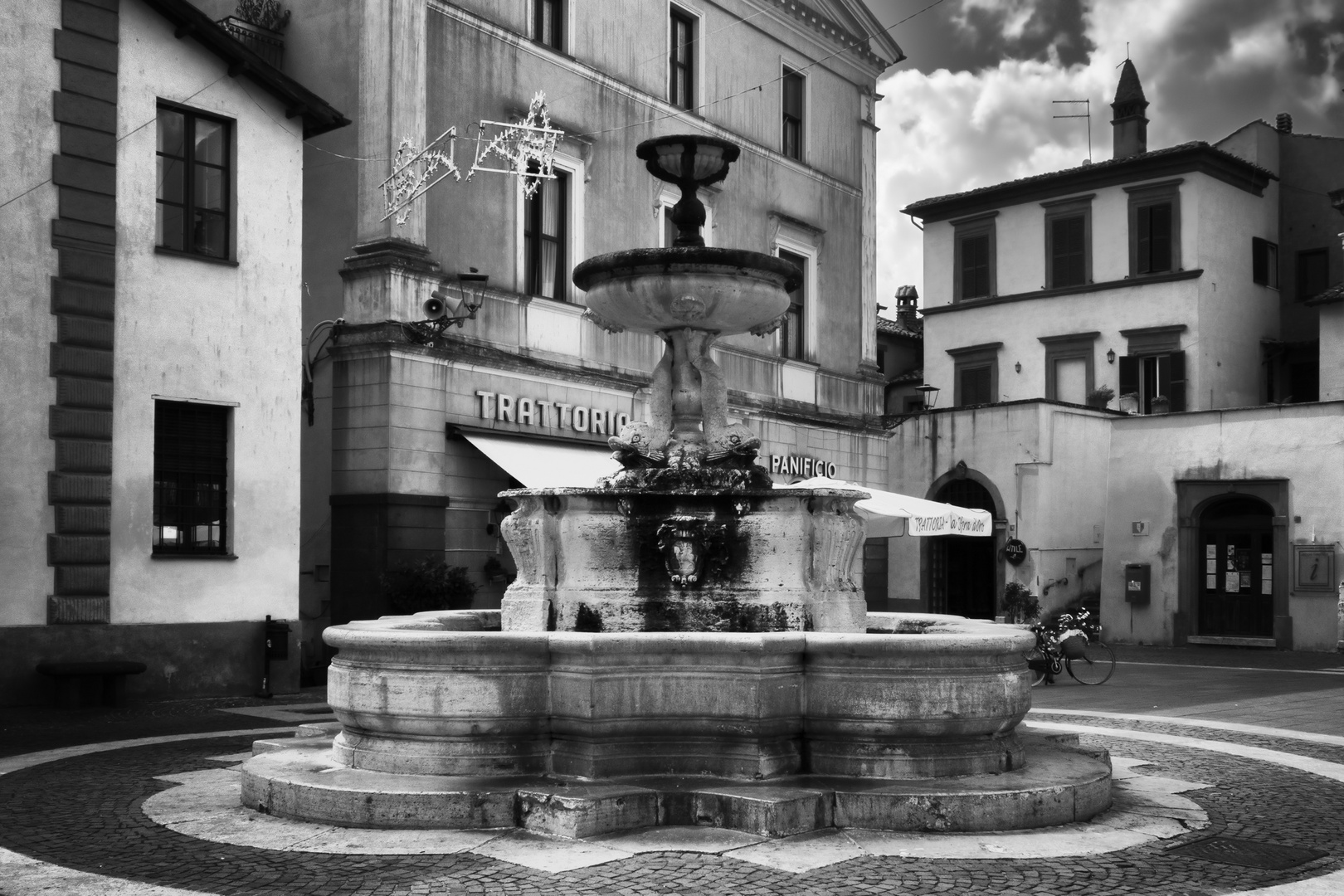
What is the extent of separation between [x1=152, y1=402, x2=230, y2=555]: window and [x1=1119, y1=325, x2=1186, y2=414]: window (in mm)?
23964

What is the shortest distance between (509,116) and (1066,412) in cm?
1437

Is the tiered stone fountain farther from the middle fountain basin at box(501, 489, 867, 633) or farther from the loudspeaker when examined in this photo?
the loudspeaker

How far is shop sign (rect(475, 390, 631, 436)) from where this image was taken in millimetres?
19750

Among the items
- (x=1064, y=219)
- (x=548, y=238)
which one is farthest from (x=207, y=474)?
(x=1064, y=219)

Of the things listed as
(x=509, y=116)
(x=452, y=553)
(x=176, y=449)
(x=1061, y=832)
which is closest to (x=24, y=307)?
(x=176, y=449)

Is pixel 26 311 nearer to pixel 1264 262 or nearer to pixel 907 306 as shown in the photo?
pixel 1264 262

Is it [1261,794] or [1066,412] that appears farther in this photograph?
[1066,412]

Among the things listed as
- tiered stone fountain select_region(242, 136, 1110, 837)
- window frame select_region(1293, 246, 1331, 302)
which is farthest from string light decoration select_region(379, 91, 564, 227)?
window frame select_region(1293, 246, 1331, 302)

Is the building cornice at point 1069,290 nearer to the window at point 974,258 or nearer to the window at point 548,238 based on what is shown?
the window at point 974,258

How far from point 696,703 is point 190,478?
9.69 m

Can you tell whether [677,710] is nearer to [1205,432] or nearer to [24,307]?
[24,307]

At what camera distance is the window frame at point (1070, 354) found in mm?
35375

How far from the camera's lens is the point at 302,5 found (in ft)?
64.9

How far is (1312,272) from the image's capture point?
36.0 m
